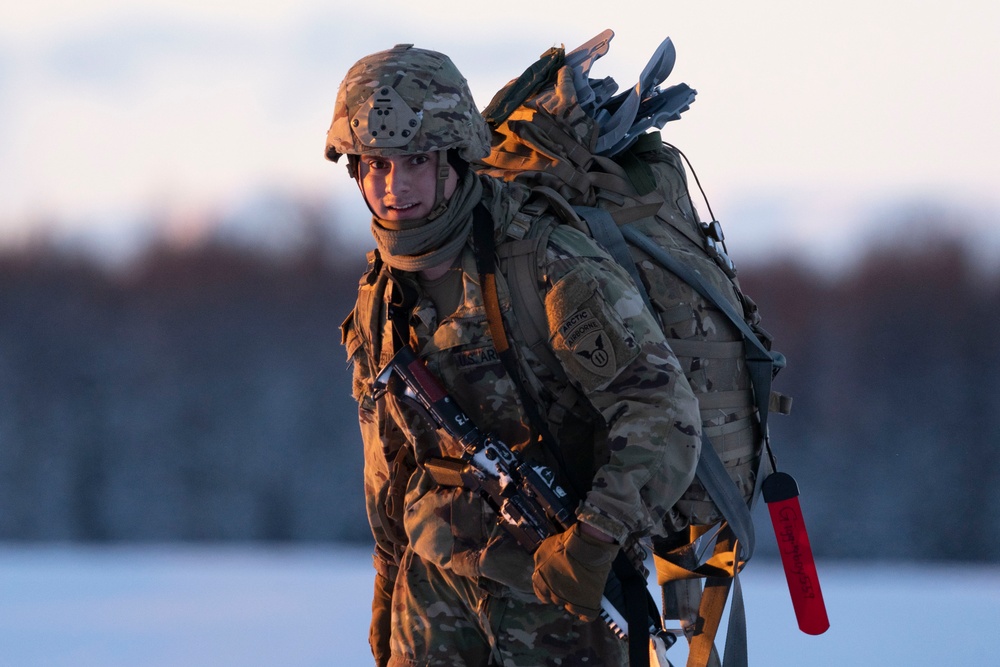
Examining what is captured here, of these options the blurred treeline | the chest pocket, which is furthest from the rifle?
the blurred treeline

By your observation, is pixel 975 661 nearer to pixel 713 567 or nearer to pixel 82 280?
pixel 713 567

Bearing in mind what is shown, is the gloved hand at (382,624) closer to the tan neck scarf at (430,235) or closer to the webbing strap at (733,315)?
the tan neck scarf at (430,235)

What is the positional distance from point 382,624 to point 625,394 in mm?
881

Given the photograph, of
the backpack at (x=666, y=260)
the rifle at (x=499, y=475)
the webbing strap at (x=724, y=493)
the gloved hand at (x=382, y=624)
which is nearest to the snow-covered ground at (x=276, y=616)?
the gloved hand at (x=382, y=624)

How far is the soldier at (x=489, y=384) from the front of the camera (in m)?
2.30

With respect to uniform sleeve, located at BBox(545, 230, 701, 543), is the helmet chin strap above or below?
above

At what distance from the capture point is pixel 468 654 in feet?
8.43

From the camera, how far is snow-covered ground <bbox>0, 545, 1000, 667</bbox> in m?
4.23

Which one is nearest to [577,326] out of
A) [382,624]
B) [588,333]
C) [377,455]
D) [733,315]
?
[588,333]

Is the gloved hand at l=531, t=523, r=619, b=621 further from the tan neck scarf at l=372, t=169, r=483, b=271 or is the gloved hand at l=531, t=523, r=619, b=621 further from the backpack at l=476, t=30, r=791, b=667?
the tan neck scarf at l=372, t=169, r=483, b=271

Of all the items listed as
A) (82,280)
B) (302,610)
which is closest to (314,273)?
(82,280)

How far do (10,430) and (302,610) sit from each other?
7592 millimetres

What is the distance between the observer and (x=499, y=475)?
246 cm

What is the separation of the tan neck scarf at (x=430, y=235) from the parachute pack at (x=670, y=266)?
0.31ft
